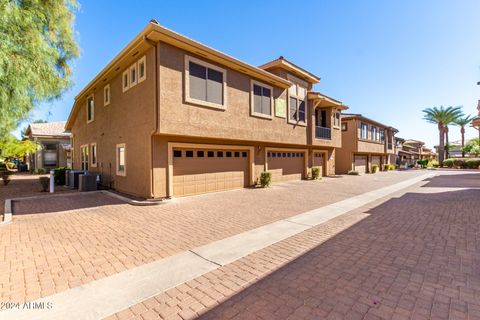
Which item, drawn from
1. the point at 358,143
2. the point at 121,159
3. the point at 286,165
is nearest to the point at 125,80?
the point at 121,159

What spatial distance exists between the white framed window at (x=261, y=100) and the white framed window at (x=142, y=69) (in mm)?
5900

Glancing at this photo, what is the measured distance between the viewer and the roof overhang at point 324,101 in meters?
18.8

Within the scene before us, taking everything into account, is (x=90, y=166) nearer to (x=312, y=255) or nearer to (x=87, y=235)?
(x=87, y=235)

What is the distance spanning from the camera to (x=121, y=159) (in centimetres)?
1306

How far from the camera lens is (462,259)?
4555 mm

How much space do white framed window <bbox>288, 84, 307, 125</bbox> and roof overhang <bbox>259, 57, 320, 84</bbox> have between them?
97 centimetres

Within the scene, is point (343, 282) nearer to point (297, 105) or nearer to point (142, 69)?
point (142, 69)

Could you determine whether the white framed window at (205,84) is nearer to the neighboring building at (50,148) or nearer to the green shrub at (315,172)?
the green shrub at (315,172)

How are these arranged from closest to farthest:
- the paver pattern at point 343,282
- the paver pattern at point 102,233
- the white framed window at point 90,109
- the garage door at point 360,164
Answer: the paver pattern at point 343,282 → the paver pattern at point 102,233 → the white framed window at point 90,109 → the garage door at point 360,164

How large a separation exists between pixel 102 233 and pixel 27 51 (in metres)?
6.28

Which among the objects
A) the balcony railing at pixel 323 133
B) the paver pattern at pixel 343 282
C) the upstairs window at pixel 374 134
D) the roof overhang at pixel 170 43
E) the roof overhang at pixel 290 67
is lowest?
the paver pattern at pixel 343 282

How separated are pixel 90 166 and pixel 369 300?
19.9m

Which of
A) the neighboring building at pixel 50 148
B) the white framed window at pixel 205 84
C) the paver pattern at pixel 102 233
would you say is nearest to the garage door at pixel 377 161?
the paver pattern at pixel 102 233

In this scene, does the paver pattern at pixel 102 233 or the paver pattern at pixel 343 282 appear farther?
the paver pattern at pixel 102 233
